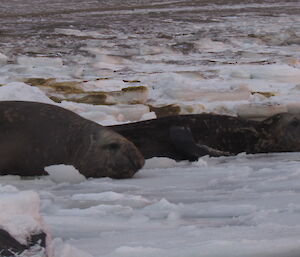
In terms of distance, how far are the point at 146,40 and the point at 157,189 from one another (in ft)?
29.7

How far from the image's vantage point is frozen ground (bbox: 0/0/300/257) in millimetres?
2758

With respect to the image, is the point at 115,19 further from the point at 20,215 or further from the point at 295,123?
the point at 20,215

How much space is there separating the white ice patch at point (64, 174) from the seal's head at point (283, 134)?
6.00 feet

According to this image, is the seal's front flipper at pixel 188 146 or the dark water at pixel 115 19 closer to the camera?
the seal's front flipper at pixel 188 146

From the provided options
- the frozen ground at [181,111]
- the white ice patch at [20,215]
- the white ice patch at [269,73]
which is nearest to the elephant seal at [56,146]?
the frozen ground at [181,111]

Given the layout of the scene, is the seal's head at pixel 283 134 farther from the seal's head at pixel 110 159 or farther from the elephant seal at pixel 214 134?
the seal's head at pixel 110 159

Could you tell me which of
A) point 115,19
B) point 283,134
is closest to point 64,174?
point 283,134

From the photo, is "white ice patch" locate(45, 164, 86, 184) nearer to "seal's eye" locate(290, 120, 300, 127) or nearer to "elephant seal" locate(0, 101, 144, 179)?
"elephant seal" locate(0, 101, 144, 179)

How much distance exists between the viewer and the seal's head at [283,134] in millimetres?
5527

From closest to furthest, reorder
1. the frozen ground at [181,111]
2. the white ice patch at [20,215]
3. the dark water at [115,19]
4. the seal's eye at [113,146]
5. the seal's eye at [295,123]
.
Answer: the white ice patch at [20,215] → the frozen ground at [181,111] → the seal's eye at [113,146] → the seal's eye at [295,123] → the dark water at [115,19]

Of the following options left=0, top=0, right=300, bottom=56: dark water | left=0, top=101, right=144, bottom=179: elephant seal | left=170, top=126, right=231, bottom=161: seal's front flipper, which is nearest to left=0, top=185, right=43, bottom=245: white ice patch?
left=0, top=101, right=144, bottom=179: elephant seal

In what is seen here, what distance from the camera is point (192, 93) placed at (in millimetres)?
7039

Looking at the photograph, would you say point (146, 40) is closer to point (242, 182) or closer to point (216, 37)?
point (216, 37)

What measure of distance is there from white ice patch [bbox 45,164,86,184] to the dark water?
6784 millimetres
